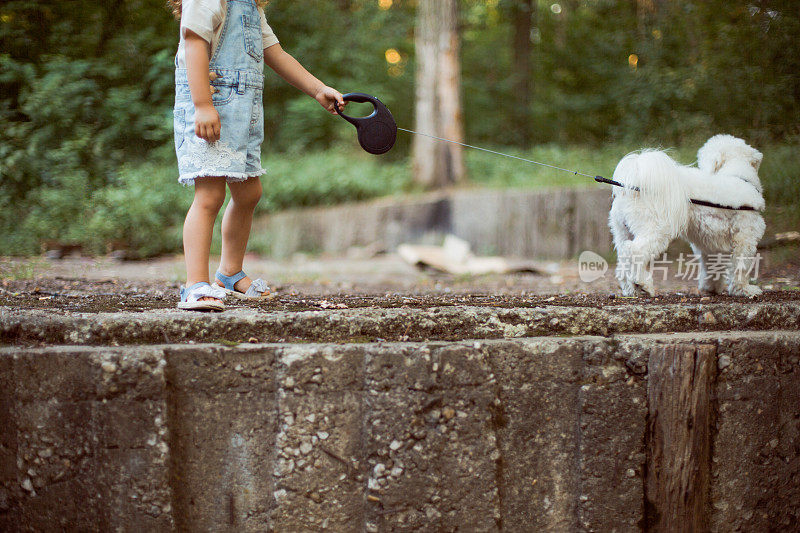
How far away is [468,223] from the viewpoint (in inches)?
Answer: 304

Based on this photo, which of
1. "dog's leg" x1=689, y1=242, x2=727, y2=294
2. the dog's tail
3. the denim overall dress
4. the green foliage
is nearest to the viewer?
the denim overall dress

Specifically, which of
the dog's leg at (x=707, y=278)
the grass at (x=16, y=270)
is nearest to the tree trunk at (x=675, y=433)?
the dog's leg at (x=707, y=278)

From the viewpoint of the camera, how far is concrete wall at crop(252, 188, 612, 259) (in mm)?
6527

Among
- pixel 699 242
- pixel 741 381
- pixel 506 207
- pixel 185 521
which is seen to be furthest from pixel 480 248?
pixel 185 521

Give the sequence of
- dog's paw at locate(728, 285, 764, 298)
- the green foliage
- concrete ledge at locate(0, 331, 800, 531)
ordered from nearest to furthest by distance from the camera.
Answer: concrete ledge at locate(0, 331, 800, 531)
dog's paw at locate(728, 285, 764, 298)
the green foliage

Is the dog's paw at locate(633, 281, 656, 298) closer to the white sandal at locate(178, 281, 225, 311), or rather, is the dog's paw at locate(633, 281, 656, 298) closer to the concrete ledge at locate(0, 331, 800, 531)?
the concrete ledge at locate(0, 331, 800, 531)

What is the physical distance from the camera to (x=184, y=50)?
2.57m

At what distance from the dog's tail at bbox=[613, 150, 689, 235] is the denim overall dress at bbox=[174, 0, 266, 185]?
1.71 m

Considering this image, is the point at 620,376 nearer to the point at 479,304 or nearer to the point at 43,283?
the point at 479,304

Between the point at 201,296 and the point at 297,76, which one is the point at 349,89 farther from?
the point at 201,296

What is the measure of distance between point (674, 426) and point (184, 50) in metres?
2.37

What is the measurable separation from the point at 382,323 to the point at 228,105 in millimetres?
1150

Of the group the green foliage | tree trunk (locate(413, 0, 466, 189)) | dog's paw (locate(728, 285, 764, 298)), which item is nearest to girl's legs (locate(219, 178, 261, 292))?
dog's paw (locate(728, 285, 764, 298))

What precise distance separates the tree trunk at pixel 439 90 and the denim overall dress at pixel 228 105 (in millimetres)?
5941
